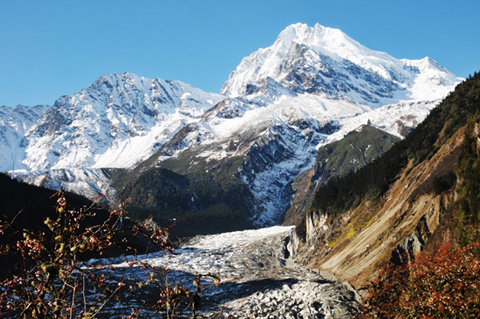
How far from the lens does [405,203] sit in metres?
78.4

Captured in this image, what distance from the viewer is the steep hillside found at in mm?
60656

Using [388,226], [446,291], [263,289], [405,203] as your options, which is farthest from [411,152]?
[446,291]

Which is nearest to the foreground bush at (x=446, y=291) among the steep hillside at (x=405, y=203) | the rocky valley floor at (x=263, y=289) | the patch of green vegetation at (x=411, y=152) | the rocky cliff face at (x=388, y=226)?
the rocky valley floor at (x=263, y=289)

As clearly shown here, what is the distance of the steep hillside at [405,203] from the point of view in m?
60.7

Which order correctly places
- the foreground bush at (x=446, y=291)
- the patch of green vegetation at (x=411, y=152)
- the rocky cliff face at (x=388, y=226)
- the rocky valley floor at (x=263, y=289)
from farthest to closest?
the patch of green vegetation at (x=411, y=152)
the rocky cliff face at (x=388, y=226)
the rocky valley floor at (x=263, y=289)
the foreground bush at (x=446, y=291)

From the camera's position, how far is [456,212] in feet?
191

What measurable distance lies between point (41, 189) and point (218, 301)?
9830 cm

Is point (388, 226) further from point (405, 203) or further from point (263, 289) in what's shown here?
point (263, 289)

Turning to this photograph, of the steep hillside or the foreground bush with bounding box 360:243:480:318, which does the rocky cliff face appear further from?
the foreground bush with bounding box 360:243:480:318

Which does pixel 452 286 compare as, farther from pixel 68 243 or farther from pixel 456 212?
pixel 456 212

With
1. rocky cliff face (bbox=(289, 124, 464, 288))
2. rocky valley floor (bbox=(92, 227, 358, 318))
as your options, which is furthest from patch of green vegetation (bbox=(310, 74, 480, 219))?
rocky valley floor (bbox=(92, 227, 358, 318))

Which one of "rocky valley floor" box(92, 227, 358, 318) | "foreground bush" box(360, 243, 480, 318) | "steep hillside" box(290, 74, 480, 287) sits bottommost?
"rocky valley floor" box(92, 227, 358, 318)

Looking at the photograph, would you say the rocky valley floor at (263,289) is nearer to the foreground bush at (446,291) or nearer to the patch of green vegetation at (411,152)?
the foreground bush at (446,291)

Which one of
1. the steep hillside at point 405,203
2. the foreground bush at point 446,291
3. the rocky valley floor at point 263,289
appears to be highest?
the steep hillside at point 405,203
